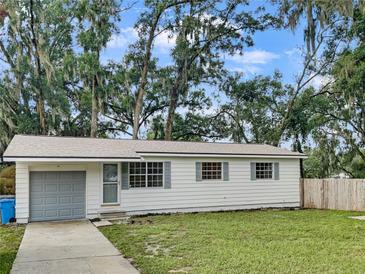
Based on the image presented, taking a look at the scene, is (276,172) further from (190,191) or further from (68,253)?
(68,253)

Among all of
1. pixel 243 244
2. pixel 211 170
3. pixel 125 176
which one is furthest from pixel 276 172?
pixel 243 244

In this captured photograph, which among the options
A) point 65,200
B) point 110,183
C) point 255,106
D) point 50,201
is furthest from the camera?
point 255,106

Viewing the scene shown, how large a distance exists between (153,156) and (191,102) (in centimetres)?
1173

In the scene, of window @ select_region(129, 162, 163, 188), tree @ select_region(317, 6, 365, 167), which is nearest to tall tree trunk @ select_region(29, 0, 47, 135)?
window @ select_region(129, 162, 163, 188)

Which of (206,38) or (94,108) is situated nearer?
(94,108)

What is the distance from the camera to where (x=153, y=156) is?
13.3 m

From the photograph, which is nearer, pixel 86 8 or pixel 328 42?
pixel 86 8

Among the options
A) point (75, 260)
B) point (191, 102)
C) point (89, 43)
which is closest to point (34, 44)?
point (89, 43)

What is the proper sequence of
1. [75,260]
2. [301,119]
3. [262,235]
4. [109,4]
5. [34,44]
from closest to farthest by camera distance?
[75,260], [262,235], [34,44], [109,4], [301,119]

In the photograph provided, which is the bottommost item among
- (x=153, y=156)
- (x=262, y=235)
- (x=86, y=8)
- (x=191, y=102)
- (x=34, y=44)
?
(x=262, y=235)

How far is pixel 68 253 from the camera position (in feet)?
23.1

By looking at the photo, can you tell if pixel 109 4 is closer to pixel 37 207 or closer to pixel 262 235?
pixel 37 207

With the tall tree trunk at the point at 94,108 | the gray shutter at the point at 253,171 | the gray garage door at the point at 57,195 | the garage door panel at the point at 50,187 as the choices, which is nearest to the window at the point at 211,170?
the gray shutter at the point at 253,171

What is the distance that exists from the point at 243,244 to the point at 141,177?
6.33 metres
